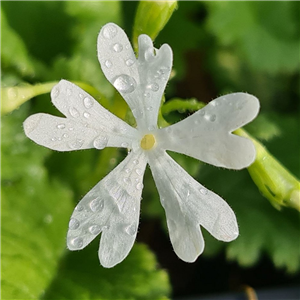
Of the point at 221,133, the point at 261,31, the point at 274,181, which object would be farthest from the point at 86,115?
the point at 261,31

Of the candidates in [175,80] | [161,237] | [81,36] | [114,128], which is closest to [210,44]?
[175,80]

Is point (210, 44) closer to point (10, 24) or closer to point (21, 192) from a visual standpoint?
point (10, 24)

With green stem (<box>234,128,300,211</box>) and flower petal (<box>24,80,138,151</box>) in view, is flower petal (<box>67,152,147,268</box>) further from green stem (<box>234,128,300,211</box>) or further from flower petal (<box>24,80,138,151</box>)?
green stem (<box>234,128,300,211</box>)

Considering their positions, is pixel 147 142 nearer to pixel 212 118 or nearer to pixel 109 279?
pixel 212 118

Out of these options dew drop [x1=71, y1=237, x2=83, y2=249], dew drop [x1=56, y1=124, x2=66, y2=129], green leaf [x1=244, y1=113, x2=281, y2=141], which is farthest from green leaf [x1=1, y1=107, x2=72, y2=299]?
green leaf [x1=244, y1=113, x2=281, y2=141]

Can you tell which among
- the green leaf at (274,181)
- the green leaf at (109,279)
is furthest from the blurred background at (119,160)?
the green leaf at (274,181)

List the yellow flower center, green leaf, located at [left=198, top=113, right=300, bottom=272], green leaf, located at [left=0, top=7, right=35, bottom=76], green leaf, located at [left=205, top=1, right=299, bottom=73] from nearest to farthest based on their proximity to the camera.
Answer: the yellow flower center, green leaf, located at [left=0, top=7, right=35, bottom=76], green leaf, located at [left=198, top=113, right=300, bottom=272], green leaf, located at [left=205, top=1, right=299, bottom=73]
